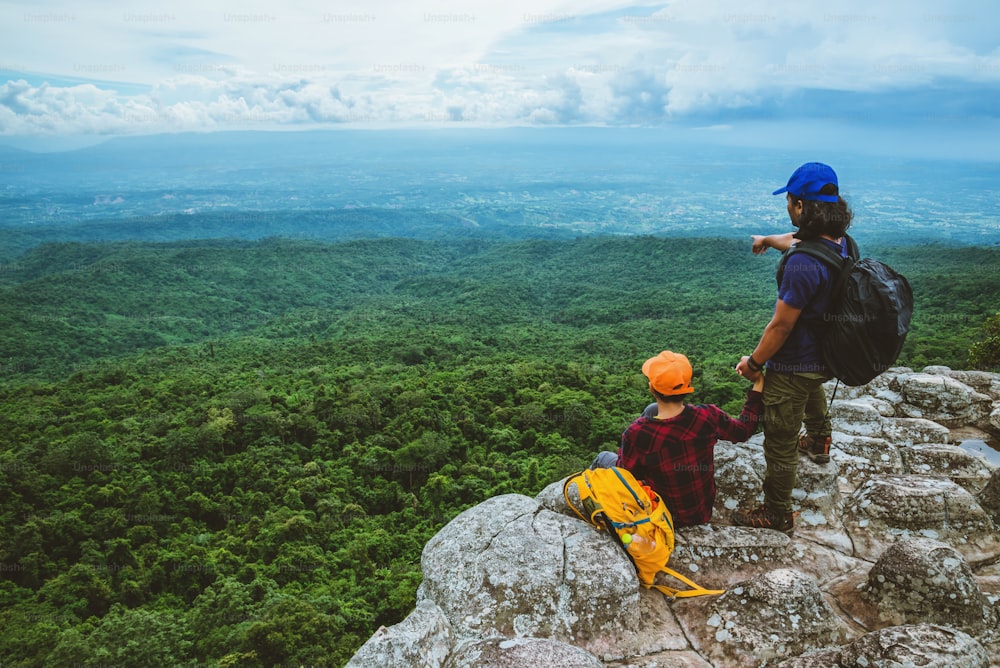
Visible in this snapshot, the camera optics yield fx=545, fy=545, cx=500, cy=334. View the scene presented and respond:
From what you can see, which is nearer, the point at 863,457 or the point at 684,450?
the point at 684,450

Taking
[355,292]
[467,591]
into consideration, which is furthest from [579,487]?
[355,292]

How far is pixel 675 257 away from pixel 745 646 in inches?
4224

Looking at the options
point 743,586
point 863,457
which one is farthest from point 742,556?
point 863,457

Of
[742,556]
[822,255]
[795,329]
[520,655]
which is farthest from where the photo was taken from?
[742,556]

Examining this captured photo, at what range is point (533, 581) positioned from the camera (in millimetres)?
4637

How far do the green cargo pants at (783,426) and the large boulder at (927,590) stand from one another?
3.10 ft

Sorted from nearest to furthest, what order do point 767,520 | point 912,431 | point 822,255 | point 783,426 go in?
point 822,255, point 783,426, point 767,520, point 912,431

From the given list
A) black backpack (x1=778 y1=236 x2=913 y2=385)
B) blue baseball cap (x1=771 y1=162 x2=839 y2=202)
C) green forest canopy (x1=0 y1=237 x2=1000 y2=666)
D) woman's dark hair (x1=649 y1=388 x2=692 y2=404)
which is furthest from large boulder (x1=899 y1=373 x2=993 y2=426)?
green forest canopy (x1=0 y1=237 x2=1000 y2=666)

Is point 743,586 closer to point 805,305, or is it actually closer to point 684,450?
point 684,450

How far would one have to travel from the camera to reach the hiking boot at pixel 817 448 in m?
6.04

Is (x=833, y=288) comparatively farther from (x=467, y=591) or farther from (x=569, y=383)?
(x=569, y=383)

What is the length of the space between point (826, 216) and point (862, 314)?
2.72ft

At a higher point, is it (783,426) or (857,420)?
(783,426)

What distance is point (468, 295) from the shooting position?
95.9 m
